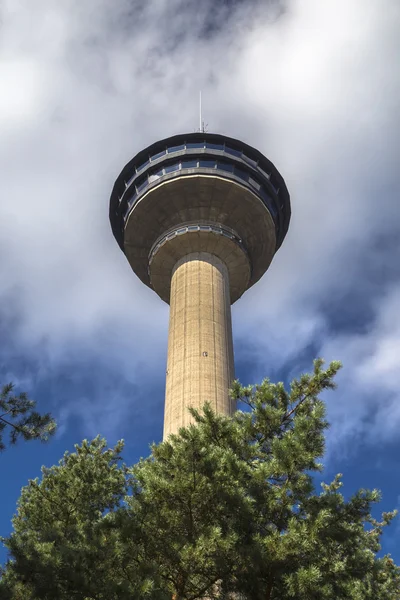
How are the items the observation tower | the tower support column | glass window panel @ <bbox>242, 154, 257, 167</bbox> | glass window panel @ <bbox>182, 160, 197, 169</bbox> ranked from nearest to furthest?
1. the tower support column
2. the observation tower
3. glass window panel @ <bbox>182, 160, 197, 169</bbox>
4. glass window panel @ <bbox>242, 154, 257, 167</bbox>

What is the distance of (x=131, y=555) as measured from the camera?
10305 mm

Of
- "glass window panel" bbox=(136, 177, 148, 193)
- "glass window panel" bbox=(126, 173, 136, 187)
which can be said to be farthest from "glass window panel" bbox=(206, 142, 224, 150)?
"glass window panel" bbox=(126, 173, 136, 187)

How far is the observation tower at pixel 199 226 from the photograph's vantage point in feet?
85.9

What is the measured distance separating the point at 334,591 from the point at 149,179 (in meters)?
24.3

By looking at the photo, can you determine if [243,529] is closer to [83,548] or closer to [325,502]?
[325,502]

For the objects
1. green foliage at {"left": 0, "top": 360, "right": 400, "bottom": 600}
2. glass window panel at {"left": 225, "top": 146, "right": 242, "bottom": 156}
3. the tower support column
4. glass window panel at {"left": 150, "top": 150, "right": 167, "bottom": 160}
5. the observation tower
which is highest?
glass window panel at {"left": 150, "top": 150, "right": 167, "bottom": 160}

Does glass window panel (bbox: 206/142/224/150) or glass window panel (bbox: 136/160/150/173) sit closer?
glass window panel (bbox: 206/142/224/150)

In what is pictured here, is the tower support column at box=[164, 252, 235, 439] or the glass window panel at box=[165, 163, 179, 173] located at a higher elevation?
the glass window panel at box=[165, 163, 179, 173]

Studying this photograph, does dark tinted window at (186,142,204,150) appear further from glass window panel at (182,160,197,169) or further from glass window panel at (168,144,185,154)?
glass window panel at (182,160,197,169)

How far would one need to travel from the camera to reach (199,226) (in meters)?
29.0

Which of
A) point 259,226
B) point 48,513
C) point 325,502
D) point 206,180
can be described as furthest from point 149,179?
point 325,502

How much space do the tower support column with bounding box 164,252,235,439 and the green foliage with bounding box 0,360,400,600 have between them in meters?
9.68

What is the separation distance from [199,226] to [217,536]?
67.8 ft

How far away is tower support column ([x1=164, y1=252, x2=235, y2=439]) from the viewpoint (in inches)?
904
